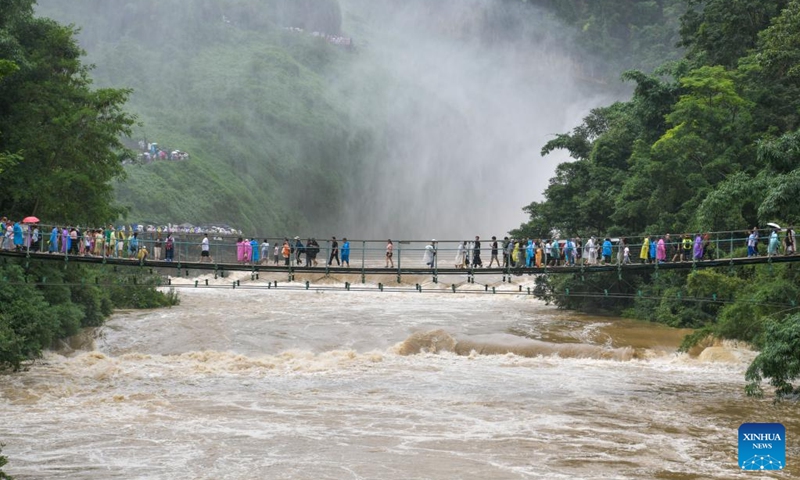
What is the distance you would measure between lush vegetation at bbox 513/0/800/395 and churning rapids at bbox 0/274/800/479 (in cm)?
222

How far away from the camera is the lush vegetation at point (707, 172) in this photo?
1176 inches

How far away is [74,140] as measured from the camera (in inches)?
1344

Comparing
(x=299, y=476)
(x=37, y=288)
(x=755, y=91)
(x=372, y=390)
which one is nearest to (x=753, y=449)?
(x=299, y=476)

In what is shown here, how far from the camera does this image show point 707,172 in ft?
136

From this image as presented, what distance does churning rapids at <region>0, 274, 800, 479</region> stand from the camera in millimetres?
20250

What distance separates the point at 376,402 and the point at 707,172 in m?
22.0

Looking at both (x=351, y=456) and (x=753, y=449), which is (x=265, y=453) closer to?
(x=351, y=456)

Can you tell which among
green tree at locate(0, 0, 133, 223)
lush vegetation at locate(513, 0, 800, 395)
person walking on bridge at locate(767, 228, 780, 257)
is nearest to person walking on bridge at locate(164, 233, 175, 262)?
green tree at locate(0, 0, 133, 223)

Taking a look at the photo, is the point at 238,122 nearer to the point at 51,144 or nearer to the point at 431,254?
the point at 51,144

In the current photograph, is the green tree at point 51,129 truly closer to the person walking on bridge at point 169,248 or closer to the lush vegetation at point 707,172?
the person walking on bridge at point 169,248

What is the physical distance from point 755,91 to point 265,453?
3038 centimetres

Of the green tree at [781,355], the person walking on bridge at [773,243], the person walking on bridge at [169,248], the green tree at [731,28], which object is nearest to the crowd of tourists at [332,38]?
the green tree at [731,28]

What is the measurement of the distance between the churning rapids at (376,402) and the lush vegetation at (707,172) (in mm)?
2223

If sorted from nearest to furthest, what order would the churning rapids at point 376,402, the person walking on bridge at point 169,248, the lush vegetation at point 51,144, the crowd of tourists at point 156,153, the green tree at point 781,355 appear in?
the churning rapids at point 376,402, the green tree at point 781,355, the person walking on bridge at point 169,248, the lush vegetation at point 51,144, the crowd of tourists at point 156,153
